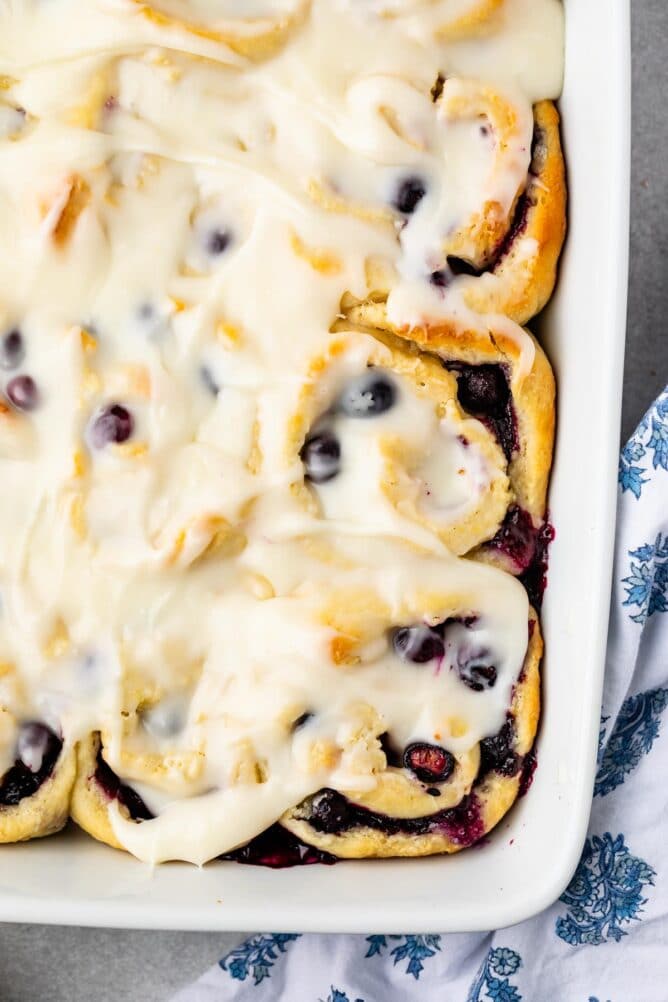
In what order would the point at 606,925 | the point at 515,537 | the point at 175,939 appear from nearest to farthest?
the point at 515,537 → the point at 606,925 → the point at 175,939

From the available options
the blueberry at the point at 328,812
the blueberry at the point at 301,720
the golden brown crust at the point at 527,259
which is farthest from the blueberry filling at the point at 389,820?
the golden brown crust at the point at 527,259

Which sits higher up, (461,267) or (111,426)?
(461,267)

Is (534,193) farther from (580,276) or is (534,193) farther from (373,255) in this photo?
(373,255)

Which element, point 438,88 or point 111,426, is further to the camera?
point 438,88

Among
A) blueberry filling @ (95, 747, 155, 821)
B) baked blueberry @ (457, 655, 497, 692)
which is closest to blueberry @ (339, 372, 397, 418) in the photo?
baked blueberry @ (457, 655, 497, 692)

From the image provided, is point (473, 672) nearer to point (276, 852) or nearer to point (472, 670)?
point (472, 670)

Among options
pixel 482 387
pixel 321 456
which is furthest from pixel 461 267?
pixel 321 456

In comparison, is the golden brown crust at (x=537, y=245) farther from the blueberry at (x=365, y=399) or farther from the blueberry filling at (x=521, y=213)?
the blueberry at (x=365, y=399)
